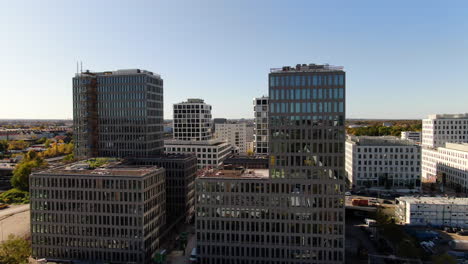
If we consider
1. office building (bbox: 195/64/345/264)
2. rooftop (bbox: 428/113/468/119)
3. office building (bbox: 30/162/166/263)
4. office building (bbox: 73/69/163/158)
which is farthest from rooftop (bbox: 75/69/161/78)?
rooftop (bbox: 428/113/468/119)

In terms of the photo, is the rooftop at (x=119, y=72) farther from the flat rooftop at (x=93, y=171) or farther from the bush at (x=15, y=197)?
the bush at (x=15, y=197)

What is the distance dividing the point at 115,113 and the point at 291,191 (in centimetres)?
7539

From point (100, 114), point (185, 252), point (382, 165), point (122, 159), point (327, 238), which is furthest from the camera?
point (382, 165)

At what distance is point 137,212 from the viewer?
8738 cm

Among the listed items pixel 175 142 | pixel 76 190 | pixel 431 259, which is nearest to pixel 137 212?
pixel 76 190

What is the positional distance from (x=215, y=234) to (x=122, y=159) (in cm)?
4939

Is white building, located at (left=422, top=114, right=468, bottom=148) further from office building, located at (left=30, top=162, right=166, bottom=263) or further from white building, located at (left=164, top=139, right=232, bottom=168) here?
office building, located at (left=30, top=162, right=166, bottom=263)

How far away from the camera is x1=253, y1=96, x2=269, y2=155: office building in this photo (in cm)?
17200

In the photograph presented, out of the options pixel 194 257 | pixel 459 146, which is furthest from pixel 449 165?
pixel 194 257

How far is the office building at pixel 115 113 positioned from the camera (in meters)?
124

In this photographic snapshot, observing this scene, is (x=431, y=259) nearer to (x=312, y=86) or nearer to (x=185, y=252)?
(x=312, y=86)

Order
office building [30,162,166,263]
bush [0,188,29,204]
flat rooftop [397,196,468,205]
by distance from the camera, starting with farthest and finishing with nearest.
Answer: bush [0,188,29,204]
flat rooftop [397,196,468,205]
office building [30,162,166,263]

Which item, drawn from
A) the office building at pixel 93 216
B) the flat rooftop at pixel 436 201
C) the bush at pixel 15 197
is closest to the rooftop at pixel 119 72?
the office building at pixel 93 216

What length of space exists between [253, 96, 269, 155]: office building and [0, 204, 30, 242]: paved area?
348 feet
